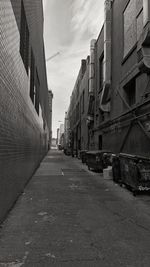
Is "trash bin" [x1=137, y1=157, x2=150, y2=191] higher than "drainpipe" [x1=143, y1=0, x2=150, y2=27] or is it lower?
lower

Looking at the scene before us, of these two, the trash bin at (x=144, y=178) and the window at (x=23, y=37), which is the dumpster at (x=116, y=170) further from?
the window at (x=23, y=37)

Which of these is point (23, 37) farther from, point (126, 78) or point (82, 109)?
point (82, 109)

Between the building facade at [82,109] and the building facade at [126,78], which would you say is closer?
the building facade at [126,78]

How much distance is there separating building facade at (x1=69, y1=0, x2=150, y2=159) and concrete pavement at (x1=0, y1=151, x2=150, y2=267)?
525 centimetres

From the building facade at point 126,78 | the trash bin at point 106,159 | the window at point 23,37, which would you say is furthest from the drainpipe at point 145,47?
the trash bin at point 106,159

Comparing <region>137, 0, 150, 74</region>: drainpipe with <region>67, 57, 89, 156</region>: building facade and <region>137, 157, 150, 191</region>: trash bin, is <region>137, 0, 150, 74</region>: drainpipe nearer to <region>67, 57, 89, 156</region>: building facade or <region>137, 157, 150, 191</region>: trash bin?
<region>137, 157, 150, 191</region>: trash bin

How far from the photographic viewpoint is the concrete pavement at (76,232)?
13.1ft

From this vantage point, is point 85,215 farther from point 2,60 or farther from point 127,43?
point 127,43

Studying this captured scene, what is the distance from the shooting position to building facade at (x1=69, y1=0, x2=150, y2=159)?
12.3 metres

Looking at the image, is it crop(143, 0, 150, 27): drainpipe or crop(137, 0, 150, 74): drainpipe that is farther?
crop(143, 0, 150, 27): drainpipe

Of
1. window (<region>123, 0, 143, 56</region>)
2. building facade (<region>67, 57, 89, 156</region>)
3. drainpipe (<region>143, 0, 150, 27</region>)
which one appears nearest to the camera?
drainpipe (<region>143, 0, 150, 27</region>)

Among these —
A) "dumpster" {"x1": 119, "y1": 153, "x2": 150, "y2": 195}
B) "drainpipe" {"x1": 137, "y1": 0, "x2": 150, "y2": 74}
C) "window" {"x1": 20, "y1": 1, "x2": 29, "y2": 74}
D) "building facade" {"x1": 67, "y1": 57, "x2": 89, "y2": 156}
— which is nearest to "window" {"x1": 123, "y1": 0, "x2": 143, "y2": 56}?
"drainpipe" {"x1": 137, "y1": 0, "x2": 150, "y2": 74}

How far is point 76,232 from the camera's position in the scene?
17.4 ft

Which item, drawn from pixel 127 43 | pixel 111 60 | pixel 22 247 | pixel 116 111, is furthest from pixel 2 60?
pixel 111 60
